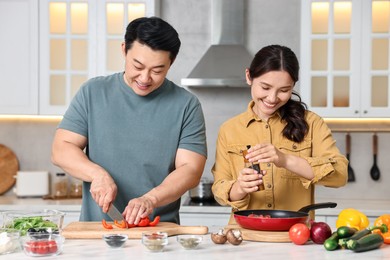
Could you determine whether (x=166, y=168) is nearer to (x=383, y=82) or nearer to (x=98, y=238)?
(x=98, y=238)

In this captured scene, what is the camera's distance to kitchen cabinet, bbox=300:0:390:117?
4.77 metres

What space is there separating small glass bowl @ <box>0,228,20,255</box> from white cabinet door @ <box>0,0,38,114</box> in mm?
2722

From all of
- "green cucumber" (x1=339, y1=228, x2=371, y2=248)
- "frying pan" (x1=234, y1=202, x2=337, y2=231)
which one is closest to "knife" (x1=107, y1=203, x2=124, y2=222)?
"frying pan" (x1=234, y1=202, x2=337, y2=231)

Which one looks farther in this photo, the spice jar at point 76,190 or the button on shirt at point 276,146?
the spice jar at point 76,190

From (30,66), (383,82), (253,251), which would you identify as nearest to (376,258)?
(253,251)

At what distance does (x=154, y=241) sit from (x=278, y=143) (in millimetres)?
856

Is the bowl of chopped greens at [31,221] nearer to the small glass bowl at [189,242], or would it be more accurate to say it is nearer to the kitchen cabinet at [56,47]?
the small glass bowl at [189,242]

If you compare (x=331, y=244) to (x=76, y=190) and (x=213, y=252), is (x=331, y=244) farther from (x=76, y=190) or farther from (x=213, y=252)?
(x=76, y=190)

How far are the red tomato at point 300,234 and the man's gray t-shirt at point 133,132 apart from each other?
639 millimetres

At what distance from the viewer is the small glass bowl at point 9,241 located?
220 cm

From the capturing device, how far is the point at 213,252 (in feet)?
7.38

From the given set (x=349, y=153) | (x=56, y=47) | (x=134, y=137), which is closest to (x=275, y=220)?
(x=134, y=137)

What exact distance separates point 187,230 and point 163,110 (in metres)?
0.55

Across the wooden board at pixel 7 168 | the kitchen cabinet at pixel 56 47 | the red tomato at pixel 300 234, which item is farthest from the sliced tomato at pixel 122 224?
the wooden board at pixel 7 168
